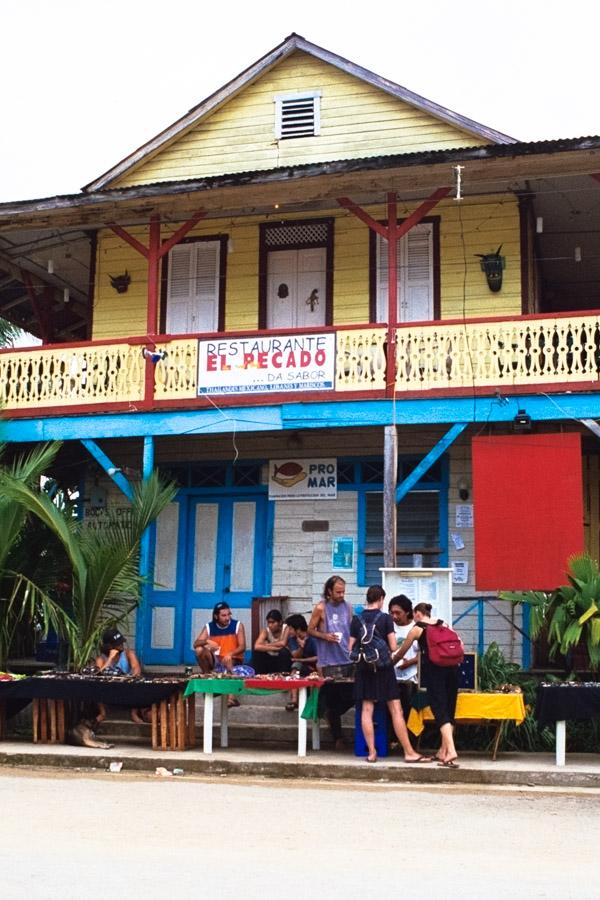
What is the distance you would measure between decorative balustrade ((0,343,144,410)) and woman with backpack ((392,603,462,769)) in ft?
18.8

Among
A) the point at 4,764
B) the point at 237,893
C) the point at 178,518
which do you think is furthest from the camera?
the point at 178,518

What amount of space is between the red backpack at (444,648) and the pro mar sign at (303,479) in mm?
5548

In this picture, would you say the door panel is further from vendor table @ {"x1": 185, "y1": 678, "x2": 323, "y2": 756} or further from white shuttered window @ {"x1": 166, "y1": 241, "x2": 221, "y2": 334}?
vendor table @ {"x1": 185, "y1": 678, "x2": 323, "y2": 756}

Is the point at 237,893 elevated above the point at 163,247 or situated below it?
below

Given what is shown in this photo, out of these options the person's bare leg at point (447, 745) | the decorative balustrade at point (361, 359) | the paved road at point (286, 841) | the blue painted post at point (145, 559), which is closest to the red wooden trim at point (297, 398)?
the decorative balustrade at point (361, 359)

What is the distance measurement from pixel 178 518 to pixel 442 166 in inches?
245

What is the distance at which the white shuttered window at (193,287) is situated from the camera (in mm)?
16938

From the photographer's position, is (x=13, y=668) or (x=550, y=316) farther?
(x=13, y=668)

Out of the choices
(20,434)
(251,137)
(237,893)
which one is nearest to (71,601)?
(20,434)

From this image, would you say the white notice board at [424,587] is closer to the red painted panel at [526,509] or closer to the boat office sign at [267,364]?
the red painted panel at [526,509]

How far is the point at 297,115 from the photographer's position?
692 inches

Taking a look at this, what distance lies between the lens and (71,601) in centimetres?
1479

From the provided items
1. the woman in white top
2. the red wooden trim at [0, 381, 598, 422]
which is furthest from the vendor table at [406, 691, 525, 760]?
the red wooden trim at [0, 381, 598, 422]

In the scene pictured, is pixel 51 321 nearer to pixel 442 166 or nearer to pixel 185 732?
pixel 442 166
